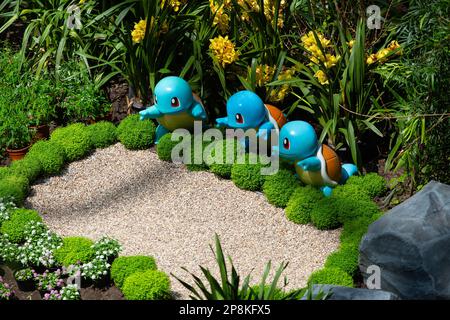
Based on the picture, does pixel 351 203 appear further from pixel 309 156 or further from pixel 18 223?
pixel 18 223

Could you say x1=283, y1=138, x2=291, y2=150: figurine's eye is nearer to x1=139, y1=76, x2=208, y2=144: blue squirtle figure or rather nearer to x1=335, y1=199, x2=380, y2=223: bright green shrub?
x1=335, y1=199, x2=380, y2=223: bright green shrub

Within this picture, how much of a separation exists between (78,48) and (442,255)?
4082mm

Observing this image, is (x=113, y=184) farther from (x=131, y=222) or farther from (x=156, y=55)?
(x=156, y=55)

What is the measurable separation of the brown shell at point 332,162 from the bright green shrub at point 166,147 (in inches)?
51.7

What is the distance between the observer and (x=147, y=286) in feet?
18.9

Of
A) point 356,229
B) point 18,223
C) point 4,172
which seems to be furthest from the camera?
point 4,172

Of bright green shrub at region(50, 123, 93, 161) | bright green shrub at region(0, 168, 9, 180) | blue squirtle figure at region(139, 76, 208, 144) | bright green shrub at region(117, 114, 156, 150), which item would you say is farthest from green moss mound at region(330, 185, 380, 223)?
bright green shrub at region(0, 168, 9, 180)

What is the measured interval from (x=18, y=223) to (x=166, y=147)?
4.78ft

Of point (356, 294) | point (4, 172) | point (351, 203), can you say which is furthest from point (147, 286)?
point (4, 172)

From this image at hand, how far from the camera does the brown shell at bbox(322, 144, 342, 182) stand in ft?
22.1

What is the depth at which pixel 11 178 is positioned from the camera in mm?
7004

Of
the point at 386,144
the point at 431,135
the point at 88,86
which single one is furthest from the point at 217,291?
the point at 88,86

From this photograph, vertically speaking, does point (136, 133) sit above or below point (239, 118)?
below

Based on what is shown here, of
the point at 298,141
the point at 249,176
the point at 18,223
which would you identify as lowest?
the point at 18,223
